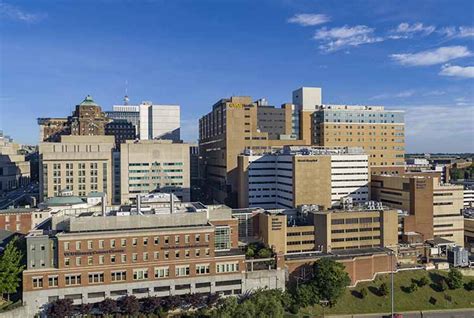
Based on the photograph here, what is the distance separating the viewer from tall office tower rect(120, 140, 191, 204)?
14425cm

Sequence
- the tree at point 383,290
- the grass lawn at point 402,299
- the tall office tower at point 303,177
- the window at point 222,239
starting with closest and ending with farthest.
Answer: the grass lawn at point 402,299 → the window at point 222,239 → the tree at point 383,290 → the tall office tower at point 303,177

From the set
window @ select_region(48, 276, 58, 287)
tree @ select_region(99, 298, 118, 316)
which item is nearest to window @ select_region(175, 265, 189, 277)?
tree @ select_region(99, 298, 118, 316)

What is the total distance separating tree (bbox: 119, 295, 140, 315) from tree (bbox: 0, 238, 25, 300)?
17.8 m

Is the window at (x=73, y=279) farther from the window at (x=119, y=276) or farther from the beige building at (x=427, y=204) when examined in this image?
the beige building at (x=427, y=204)

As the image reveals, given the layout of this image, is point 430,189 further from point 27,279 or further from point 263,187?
point 27,279

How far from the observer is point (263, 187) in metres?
136

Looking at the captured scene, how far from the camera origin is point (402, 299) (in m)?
84.3

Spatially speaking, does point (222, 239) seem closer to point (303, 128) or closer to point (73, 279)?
point (73, 279)

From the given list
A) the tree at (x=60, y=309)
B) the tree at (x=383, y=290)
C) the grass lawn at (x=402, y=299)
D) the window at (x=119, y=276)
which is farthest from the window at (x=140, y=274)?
the tree at (x=383, y=290)

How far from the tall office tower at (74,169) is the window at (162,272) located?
243ft

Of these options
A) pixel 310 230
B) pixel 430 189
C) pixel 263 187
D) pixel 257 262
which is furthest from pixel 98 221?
pixel 430 189

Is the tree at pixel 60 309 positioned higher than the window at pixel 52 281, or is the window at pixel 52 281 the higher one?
the window at pixel 52 281

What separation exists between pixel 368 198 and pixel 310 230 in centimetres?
3732

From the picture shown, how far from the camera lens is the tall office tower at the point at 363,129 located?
17038 centimetres
